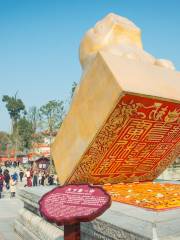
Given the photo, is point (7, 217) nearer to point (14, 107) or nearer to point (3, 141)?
point (14, 107)

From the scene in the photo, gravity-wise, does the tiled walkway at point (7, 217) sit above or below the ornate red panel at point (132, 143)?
below

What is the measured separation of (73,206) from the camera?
151 inches

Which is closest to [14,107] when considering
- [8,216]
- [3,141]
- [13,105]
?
[13,105]

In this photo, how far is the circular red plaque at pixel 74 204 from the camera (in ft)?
11.7

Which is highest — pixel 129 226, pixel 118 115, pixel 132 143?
pixel 118 115

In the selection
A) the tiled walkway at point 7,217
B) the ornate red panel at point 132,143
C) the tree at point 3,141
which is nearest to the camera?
the ornate red panel at point 132,143

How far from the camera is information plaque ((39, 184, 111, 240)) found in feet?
11.7

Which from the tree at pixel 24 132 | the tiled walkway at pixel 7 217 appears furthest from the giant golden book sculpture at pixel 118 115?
the tree at pixel 24 132

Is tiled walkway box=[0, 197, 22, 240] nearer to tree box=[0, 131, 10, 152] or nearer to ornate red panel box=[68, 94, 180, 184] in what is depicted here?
ornate red panel box=[68, 94, 180, 184]

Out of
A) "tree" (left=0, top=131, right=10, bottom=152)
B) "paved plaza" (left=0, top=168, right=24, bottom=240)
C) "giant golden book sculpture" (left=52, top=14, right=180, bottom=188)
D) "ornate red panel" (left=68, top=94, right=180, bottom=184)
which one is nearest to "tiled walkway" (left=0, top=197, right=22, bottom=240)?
"paved plaza" (left=0, top=168, right=24, bottom=240)

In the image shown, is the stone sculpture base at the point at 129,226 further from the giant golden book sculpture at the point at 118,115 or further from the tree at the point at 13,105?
the tree at the point at 13,105

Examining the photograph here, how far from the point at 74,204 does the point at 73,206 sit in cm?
3

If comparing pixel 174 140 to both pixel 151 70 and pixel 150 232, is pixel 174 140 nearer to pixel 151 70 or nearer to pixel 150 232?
pixel 151 70

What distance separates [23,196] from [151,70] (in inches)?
168
